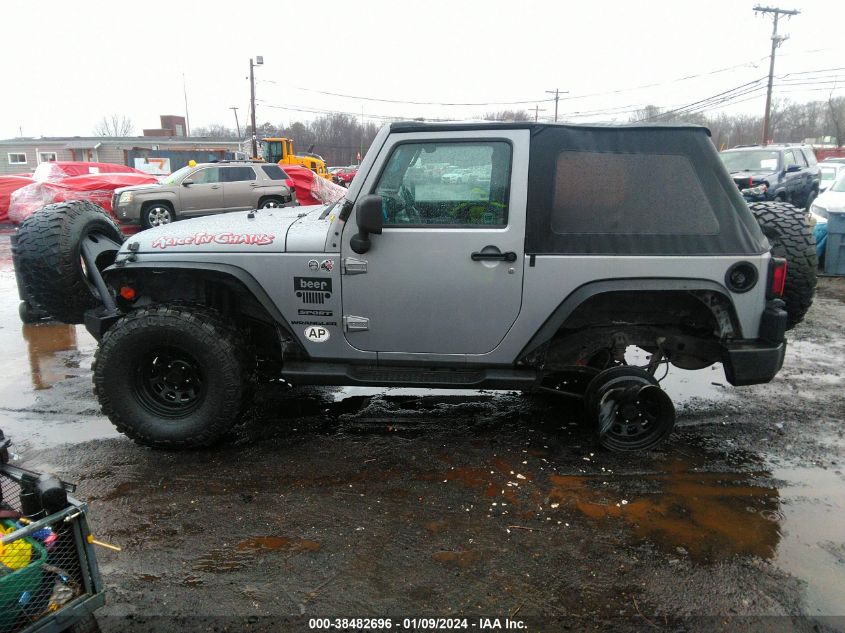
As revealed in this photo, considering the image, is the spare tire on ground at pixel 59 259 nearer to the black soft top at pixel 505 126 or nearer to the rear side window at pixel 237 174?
the black soft top at pixel 505 126

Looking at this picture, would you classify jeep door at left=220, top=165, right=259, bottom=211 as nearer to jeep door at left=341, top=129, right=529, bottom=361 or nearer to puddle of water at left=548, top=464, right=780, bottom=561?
jeep door at left=341, top=129, right=529, bottom=361

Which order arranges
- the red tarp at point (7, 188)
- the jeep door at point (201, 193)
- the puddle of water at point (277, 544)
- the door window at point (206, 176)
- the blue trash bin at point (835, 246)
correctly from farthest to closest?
the red tarp at point (7, 188), the door window at point (206, 176), the jeep door at point (201, 193), the blue trash bin at point (835, 246), the puddle of water at point (277, 544)

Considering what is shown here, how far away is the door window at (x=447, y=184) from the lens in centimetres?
366

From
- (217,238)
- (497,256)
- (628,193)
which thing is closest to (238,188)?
(217,238)

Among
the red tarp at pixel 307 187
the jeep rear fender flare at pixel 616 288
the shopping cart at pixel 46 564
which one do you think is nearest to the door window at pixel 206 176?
the red tarp at pixel 307 187

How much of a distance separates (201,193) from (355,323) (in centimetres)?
1379

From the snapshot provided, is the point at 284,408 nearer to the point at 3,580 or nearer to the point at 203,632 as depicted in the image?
the point at 203,632

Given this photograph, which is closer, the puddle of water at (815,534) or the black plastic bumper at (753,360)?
the puddle of water at (815,534)

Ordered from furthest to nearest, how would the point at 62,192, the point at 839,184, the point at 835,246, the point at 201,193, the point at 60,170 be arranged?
the point at 60,170 < the point at 62,192 < the point at 201,193 < the point at 839,184 < the point at 835,246

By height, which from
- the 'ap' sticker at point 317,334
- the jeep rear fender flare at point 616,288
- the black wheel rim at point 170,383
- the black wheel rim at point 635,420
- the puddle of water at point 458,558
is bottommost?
the puddle of water at point 458,558

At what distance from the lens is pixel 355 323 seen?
3.82m

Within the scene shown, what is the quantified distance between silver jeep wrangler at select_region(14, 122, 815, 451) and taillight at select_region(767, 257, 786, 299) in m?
0.02

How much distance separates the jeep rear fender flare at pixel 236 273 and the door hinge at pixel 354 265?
54 cm

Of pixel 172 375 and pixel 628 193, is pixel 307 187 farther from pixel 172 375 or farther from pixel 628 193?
pixel 628 193
